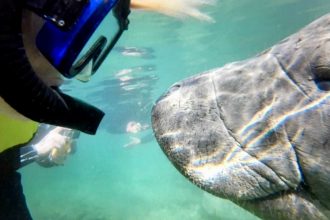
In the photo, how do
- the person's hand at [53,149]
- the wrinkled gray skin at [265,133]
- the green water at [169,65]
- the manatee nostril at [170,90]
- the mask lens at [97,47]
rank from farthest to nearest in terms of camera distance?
the green water at [169,65] < the person's hand at [53,149] < the manatee nostril at [170,90] < the wrinkled gray skin at [265,133] < the mask lens at [97,47]

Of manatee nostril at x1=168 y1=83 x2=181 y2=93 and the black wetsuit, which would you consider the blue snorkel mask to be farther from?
manatee nostril at x1=168 y1=83 x2=181 y2=93

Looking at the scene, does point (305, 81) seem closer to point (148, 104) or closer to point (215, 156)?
point (215, 156)

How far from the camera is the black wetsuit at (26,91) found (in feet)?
4.74

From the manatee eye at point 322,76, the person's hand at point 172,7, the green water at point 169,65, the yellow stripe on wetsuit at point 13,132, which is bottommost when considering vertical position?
the green water at point 169,65

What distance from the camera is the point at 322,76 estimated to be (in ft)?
7.07

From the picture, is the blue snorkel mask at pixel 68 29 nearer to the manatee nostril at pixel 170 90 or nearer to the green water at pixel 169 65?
the manatee nostril at pixel 170 90

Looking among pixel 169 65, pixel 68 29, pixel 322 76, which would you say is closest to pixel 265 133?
pixel 322 76

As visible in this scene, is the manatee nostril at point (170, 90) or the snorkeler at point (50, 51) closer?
the snorkeler at point (50, 51)

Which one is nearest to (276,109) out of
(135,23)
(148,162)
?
(135,23)

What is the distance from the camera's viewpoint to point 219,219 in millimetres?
14789

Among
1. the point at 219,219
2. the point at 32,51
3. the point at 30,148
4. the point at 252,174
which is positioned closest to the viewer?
the point at 32,51

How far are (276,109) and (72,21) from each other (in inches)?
53.4

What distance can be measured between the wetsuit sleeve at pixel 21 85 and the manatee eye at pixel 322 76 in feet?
5.03

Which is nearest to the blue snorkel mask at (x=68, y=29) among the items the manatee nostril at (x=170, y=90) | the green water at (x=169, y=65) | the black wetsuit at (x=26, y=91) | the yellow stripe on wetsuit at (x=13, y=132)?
the black wetsuit at (x=26, y=91)
